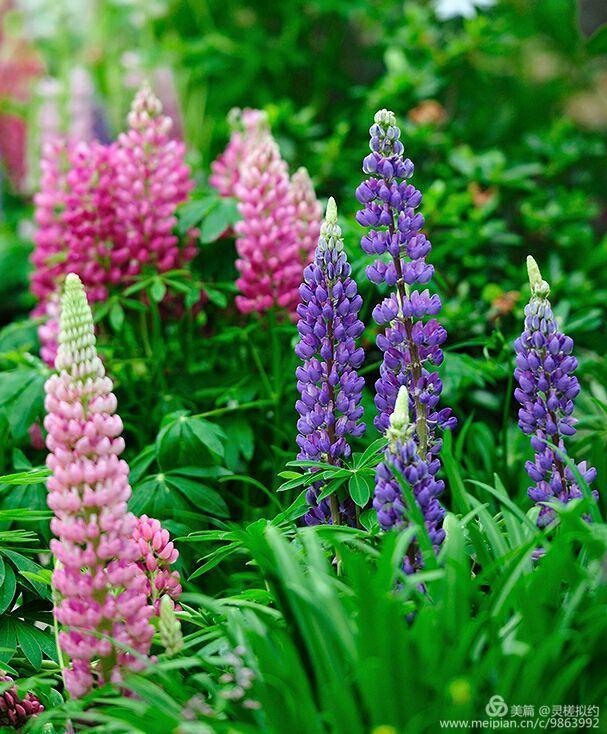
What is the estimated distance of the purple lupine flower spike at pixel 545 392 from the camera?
61.7 inches

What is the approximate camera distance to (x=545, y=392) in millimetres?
1602

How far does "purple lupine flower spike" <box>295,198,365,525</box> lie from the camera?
163cm

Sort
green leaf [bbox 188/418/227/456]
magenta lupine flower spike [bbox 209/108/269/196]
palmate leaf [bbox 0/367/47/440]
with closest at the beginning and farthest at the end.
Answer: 1. green leaf [bbox 188/418/227/456]
2. palmate leaf [bbox 0/367/47/440]
3. magenta lupine flower spike [bbox 209/108/269/196]

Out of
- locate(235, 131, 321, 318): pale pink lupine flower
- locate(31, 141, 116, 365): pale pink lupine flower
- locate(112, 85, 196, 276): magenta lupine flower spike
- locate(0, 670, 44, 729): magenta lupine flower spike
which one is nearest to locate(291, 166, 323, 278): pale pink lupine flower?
locate(235, 131, 321, 318): pale pink lupine flower

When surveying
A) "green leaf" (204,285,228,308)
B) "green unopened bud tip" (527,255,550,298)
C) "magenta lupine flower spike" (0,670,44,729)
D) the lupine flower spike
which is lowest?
"magenta lupine flower spike" (0,670,44,729)

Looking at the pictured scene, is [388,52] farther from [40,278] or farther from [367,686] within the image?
[367,686]

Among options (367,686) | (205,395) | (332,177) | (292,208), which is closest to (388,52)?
(332,177)

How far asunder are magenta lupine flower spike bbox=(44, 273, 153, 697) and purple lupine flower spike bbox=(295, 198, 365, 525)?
1.35 ft

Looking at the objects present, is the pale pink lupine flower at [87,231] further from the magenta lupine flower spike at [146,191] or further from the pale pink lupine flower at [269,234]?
the pale pink lupine flower at [269,234]

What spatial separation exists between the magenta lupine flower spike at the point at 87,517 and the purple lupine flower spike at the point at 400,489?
1.45 ft

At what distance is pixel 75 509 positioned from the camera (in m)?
1.38

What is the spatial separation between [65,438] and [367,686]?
2.09 feet

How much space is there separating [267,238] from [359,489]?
2.88 feet

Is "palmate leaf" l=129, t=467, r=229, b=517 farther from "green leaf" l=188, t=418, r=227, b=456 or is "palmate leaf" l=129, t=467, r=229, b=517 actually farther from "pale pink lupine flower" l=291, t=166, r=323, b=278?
"pale pink lupine flower" l=291, t=166, r=323, b=278
